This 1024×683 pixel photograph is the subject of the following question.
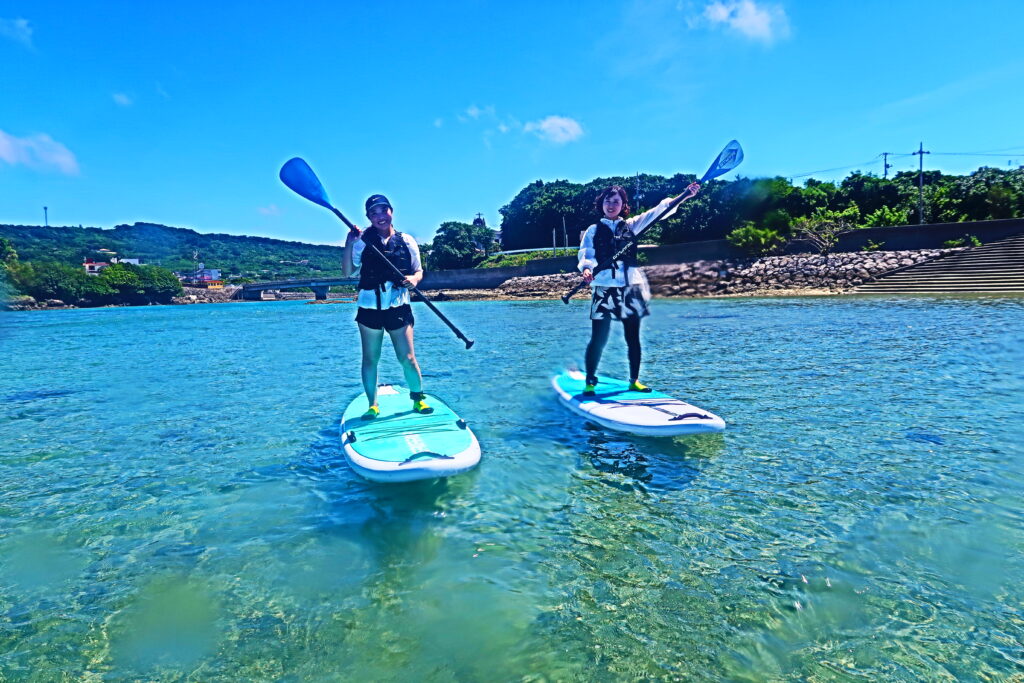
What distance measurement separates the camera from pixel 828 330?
1653 cm

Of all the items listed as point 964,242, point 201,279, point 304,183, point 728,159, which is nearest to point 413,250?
point 304,183

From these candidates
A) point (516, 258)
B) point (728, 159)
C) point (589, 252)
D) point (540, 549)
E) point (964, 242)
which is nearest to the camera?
point (540, 549)

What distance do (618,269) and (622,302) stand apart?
0.42m

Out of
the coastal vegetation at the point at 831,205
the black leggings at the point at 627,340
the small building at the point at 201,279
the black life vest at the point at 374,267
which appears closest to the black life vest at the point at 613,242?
the black leggings at the point at 627,340

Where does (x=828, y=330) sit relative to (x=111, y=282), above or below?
below

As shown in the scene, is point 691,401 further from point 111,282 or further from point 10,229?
point 10,229

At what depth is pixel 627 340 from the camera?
7.13 meters

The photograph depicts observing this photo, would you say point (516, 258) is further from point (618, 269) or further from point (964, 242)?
point (618, 269)

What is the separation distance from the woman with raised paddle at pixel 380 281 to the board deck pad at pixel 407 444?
24 centimetres

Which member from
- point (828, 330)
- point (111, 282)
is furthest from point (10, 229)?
point (828, 330)

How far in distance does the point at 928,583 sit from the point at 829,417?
419 centimetres

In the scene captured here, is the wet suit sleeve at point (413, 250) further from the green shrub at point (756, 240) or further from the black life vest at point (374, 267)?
the green shrub at point (756, 240)

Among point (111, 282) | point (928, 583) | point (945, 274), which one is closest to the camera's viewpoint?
point (928, 583)

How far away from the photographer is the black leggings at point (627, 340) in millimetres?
6996
